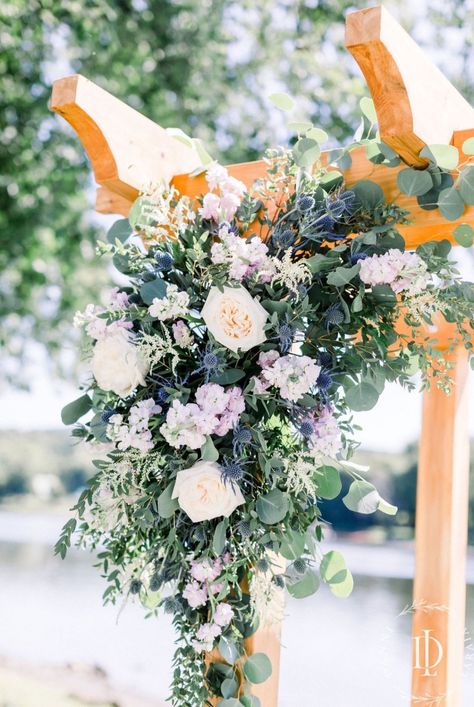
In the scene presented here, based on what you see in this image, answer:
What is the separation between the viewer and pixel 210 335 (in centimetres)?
130

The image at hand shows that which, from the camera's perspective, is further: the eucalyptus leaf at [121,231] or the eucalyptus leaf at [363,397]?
the eucalyptus leaf at [121,231]

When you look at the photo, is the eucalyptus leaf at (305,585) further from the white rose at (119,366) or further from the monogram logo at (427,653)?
the monogram logo at (427,653)

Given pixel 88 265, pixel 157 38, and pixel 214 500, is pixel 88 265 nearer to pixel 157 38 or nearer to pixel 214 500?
pixel 157 38

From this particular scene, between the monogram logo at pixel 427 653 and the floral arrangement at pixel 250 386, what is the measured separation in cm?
58

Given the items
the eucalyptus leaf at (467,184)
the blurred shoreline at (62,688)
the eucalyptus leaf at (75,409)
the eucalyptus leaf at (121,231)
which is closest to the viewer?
the eucalyptus leaf at (467,184)

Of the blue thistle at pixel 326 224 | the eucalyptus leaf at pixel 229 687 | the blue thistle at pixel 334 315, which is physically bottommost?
the eucalyptus leaf at pixel 229 687

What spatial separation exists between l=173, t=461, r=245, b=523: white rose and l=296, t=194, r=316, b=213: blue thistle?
18.8 inches

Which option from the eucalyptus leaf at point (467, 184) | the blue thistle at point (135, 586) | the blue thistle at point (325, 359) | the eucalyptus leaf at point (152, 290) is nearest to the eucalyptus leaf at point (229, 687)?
the blue thistle at point (135, 586)

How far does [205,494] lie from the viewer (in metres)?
1.20

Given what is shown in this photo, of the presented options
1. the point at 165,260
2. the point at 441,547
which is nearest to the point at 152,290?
the point at 165,260

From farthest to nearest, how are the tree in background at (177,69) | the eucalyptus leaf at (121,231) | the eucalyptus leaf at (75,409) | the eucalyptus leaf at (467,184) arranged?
the tree in background at (177,69), the eucalyptus leaf at (121,231), the eucalyptus leaf at (75,409), the eucalyptus leaf at (467,184)

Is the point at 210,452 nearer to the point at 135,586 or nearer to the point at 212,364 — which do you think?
the point at 212,364

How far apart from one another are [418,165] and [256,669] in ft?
3.05

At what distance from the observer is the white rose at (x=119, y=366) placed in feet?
4.30
